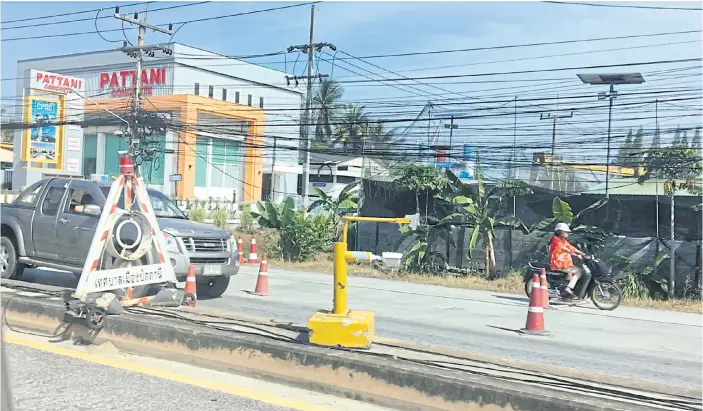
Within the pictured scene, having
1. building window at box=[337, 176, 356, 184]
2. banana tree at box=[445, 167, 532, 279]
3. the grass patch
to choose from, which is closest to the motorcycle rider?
the grass patch

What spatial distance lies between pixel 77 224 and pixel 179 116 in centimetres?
3316

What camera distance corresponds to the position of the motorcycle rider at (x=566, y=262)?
12812mm

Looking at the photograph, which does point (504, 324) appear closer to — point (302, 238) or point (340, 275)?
point (340, 275)

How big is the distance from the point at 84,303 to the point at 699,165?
551 inches

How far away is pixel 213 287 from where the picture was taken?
37.9ft

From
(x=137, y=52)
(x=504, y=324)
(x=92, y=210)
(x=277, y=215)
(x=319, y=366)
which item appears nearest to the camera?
(x=319, y=366)

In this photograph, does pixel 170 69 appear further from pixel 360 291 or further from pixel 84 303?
pixel 84 303

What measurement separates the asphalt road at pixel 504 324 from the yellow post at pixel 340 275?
303cm

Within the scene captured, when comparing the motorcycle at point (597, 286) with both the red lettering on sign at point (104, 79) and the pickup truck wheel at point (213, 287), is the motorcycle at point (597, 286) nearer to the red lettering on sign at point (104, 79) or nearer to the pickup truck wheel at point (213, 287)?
the pickup truck wheel at point (213, 287)

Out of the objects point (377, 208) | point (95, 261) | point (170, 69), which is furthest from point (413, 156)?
point (170, 69)

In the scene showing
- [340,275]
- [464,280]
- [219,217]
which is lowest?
[464,280]

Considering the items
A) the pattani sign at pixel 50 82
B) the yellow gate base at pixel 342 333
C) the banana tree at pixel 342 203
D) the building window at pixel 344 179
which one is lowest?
the yellow gate base at pixel 342 333

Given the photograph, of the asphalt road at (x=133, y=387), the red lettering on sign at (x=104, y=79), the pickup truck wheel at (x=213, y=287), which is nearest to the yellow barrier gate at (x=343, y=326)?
the asphalt road at (x=133, y=387)

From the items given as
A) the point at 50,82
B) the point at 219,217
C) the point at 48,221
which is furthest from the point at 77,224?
the point at 50,82
